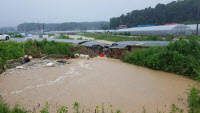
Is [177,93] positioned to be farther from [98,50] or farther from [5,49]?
[5,49]

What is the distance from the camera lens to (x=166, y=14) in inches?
2096

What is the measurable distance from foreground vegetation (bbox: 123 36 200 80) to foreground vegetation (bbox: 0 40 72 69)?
7.93 meters

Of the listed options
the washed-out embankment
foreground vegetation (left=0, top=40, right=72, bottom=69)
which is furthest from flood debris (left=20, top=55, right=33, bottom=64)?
the washed-out embankment

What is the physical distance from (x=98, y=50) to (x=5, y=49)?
873 cm

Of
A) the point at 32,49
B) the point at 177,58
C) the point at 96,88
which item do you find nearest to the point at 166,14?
the point at 177,58

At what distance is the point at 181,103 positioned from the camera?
19.7 feet

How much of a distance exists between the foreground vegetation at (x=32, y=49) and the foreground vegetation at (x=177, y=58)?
26.0ft

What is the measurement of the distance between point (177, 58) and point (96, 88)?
19.5 ft

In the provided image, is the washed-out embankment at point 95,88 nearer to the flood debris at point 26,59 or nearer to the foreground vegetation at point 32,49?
the flood debris at point 26,59

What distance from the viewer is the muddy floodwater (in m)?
6.04

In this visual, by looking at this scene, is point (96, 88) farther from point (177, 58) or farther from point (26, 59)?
point (26, 59)

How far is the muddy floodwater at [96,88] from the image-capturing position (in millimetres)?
6043

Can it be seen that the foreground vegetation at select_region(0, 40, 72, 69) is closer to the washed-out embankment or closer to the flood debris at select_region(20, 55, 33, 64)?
the flood debris at select_region(20, 55, 33, 64)

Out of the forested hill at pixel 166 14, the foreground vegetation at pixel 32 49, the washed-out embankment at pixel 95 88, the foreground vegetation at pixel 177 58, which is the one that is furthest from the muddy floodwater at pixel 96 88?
the forested hill at pixel 166 14
